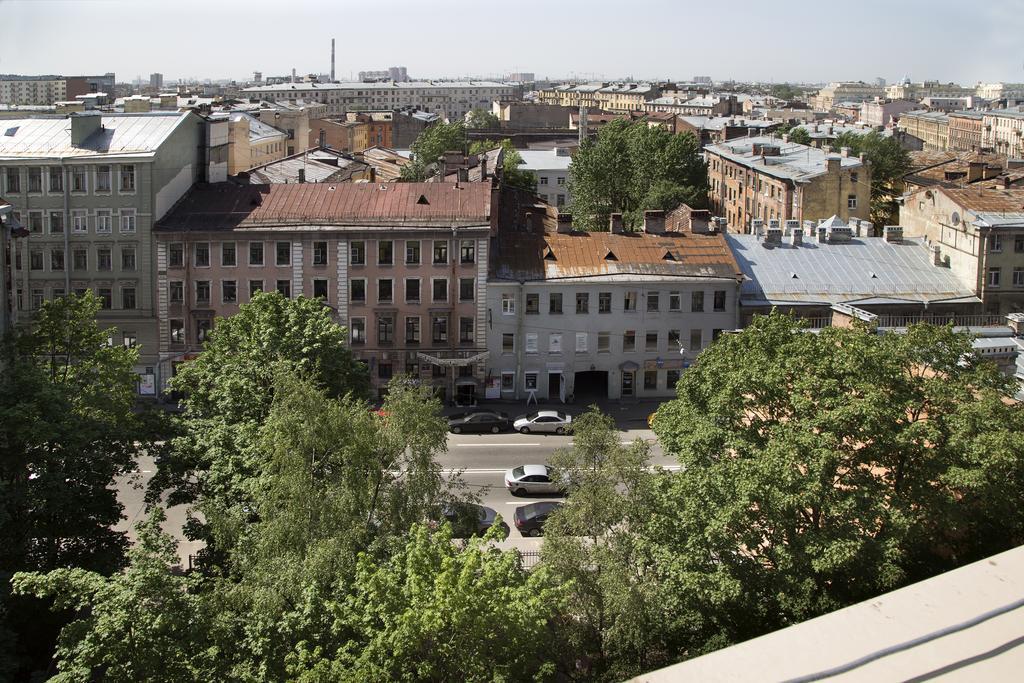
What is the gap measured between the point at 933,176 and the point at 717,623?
214 ft

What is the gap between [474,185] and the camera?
1795 inches

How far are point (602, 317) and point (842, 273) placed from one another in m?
9.54

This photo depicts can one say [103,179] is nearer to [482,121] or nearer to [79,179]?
[79,179]

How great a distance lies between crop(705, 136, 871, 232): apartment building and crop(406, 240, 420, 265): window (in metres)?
29.7

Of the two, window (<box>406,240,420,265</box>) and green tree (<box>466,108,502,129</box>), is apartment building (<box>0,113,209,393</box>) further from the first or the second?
green tree (<box>466,108,502,129</box>)

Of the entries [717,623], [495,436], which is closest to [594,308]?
[495,436]

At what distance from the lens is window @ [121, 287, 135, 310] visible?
4372 centimetres

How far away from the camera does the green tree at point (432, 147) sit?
7881 cm

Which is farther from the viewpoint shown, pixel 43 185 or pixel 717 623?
pixel 43 185

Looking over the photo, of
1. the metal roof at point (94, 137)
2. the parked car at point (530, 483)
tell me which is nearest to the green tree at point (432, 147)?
the metal roof at point (94, 137)

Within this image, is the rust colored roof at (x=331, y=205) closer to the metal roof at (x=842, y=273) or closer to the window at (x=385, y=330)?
the window at (x=385, y=330)

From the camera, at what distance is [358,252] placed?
143 ft

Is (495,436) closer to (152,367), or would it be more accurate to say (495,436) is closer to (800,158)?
(152,367)

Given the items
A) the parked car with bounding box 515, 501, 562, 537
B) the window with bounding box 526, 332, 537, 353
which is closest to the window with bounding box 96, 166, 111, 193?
the window with bounding box 526, 332, 537, 353
